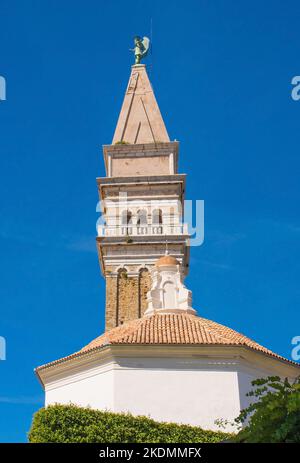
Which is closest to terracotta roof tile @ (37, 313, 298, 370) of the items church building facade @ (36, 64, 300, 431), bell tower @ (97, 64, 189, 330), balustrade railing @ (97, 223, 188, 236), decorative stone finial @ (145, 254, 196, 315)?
church building facade @ (36, 64, 300, 431)

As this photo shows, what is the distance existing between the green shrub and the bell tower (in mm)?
22183

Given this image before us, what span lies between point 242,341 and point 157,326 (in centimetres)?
325

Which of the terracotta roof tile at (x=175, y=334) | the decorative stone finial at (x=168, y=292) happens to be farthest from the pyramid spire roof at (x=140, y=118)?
the terracotta roof tile at (x=175, y=334)

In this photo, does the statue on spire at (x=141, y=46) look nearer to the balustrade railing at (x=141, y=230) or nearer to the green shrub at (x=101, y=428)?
the balustrade railing at (x=141, y=230)

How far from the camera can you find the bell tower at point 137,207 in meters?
46.8

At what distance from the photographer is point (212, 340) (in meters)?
25.3

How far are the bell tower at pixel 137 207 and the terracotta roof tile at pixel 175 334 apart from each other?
17.2 meters

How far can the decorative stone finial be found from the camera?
101 ft

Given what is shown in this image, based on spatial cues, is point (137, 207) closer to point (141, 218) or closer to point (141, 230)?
point (141, 218)

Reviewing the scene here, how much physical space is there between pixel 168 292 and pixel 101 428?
1028cm

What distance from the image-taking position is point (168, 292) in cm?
3153

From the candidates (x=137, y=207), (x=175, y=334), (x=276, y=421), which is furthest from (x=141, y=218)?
(x=276, y=421)
